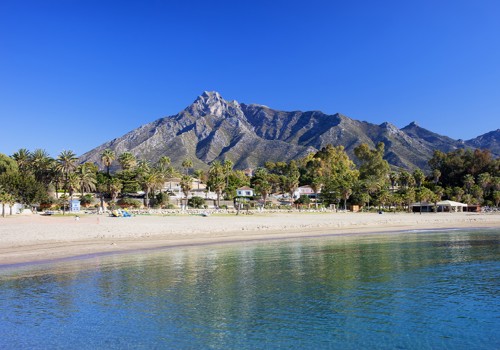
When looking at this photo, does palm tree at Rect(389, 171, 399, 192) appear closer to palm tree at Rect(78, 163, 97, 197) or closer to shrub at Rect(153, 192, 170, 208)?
shrub at Rect(153, 192, 170, 208)

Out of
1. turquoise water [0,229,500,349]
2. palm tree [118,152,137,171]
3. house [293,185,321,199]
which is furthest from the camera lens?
house [293,185,321,199]

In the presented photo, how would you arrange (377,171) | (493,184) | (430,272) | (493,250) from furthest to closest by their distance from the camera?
(377,171) < (493,184) < (493,250) < (430,272)

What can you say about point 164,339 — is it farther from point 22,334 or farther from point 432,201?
point 432,201

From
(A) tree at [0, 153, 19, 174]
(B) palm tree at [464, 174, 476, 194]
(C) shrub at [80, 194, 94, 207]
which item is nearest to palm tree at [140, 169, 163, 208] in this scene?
(C) shrub at [80, 194, 94, 207]

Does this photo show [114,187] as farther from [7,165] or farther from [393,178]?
[393,178]

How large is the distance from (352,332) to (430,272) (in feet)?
36.5

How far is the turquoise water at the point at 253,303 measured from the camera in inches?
450

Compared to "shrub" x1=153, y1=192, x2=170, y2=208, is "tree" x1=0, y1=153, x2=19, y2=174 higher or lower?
higher

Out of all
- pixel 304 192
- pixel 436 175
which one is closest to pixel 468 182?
pixel 436 175

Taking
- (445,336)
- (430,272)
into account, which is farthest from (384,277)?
(445,336)

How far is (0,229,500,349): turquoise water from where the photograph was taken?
1144 cm

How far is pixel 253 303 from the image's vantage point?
1508cm

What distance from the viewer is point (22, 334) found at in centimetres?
1177

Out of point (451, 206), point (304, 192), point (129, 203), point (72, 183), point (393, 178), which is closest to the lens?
point (72, 183)
